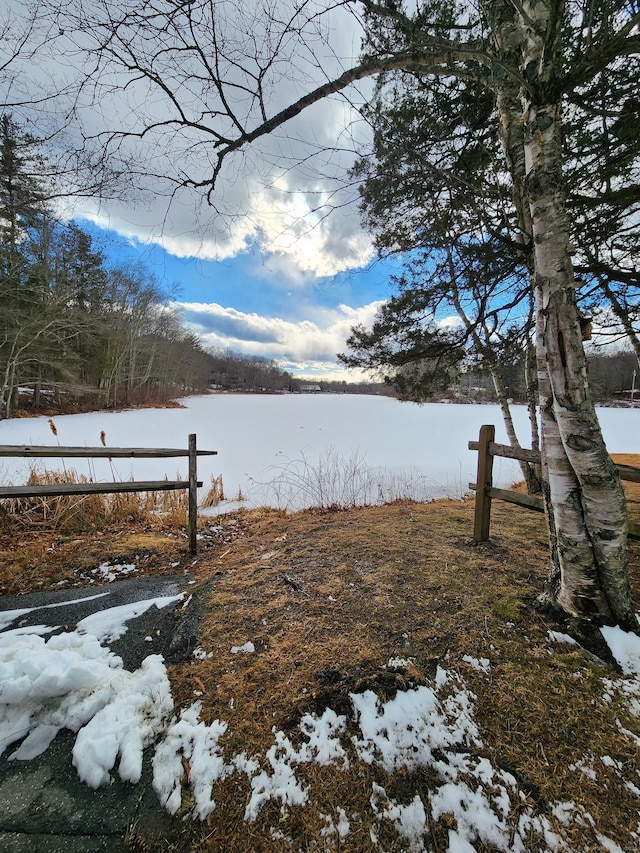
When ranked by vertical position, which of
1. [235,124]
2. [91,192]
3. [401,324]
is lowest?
[401,324]

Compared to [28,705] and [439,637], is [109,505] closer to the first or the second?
[28,705]

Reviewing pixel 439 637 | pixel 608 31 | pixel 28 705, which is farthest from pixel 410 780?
pixel 608 31

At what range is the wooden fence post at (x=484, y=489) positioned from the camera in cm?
312

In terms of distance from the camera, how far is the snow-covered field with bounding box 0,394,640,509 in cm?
631

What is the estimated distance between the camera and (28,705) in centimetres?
135

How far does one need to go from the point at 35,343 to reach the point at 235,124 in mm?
16594

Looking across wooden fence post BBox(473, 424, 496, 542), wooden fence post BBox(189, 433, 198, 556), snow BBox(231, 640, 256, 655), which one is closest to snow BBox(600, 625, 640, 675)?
wooden fence post BBox(473, 424, 496, 542)

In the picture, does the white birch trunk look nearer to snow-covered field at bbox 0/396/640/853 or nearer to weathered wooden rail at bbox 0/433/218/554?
snow-covered field at bbox 0/396/640/853

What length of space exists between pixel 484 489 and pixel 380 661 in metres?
2.10

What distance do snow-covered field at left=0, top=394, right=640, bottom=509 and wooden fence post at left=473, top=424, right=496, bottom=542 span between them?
2.66 metres

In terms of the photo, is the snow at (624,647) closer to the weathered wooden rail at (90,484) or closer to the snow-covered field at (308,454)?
the weathered wooden rail at (90,484)

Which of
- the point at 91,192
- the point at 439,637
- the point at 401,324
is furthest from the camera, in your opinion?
the point at 401,324

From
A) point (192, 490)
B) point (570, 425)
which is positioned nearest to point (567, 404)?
point (570, 425)

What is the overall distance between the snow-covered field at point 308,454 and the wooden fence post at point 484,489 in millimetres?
2655
